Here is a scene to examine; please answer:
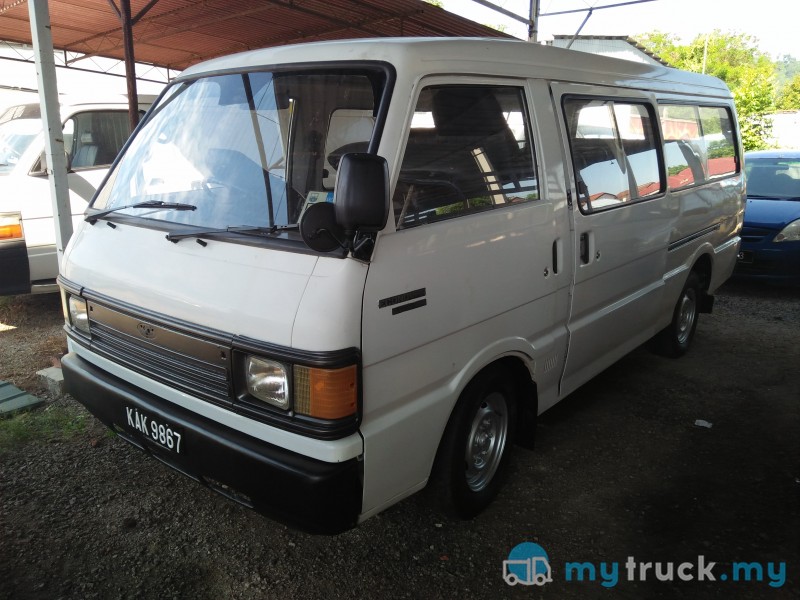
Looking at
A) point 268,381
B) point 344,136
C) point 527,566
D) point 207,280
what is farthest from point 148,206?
point 527,566

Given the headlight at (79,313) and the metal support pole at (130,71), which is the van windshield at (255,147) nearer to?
the headlight at (79,313)

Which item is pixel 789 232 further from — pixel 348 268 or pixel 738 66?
pixel 738 66

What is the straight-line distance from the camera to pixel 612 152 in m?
3.63

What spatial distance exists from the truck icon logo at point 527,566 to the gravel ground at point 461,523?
39 mm

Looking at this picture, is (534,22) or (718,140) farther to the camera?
(534,22)

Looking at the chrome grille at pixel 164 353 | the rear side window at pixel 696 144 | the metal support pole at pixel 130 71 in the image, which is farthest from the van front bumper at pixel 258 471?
the metal support pole at pixel 130 71

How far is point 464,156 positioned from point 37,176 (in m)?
4.51

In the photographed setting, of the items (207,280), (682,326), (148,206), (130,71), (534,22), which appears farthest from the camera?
(534,22)

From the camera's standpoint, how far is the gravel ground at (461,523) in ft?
8.50

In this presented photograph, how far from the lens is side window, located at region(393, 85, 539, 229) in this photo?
2.38 m

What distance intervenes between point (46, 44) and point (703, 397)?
500 centimetres

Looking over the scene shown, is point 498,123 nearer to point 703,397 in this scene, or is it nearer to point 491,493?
point 491,493

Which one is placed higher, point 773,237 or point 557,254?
point 557,254

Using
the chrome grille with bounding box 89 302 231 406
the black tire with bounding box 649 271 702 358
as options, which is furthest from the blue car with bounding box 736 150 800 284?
the chrome grille with bounding box 89 302 231 406
